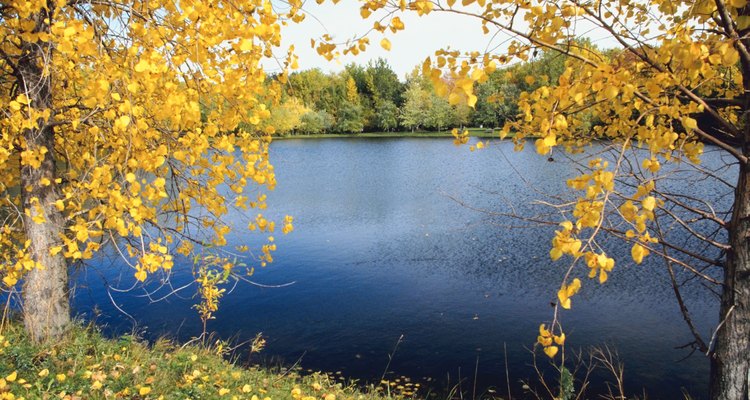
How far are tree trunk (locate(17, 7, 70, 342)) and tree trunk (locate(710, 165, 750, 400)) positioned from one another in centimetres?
559

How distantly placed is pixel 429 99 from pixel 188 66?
62.4m

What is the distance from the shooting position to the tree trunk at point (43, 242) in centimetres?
462

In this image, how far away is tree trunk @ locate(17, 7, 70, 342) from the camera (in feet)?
15.1

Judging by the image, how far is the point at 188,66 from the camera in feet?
11.3

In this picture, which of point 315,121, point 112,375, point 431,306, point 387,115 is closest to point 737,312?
point 112,375

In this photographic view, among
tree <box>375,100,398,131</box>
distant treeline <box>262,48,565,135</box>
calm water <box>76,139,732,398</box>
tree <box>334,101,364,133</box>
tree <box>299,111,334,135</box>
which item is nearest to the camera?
calm water <box>76,139,732,398</box>

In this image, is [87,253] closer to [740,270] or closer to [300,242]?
[740,270]

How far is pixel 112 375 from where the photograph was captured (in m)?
3.90

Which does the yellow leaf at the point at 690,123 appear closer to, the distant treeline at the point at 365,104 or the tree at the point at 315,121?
the distant treeline at the point at 365,104

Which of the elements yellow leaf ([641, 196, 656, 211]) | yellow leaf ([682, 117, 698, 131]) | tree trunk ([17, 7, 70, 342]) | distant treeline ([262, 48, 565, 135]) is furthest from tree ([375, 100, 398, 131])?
yellow leaf ([641, 196, 656, 211])

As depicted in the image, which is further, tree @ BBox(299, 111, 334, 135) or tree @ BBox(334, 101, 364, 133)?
tree @ BBox(334, 101, 364, 133)

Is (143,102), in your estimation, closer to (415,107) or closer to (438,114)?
(438,114)

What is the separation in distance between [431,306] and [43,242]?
6534 mm

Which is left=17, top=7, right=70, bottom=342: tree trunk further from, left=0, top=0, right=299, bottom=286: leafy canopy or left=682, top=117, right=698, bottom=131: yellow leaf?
left=682, top=117, right=698, bottom=131: yellow leaf
